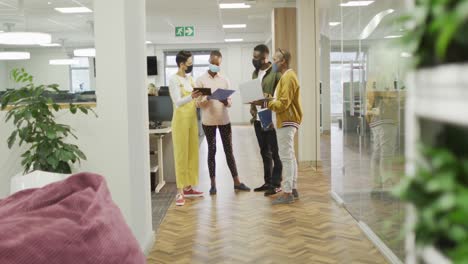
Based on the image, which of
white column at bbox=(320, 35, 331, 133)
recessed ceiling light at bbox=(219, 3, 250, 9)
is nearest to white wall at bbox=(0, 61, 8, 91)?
recessed ceiling light at bbox=(219, 3, 250, 9)

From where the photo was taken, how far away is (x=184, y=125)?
5785 mm

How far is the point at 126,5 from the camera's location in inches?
144

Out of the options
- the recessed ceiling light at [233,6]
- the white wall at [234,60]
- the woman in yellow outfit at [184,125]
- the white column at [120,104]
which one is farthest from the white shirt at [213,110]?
the white wall at [234,60]

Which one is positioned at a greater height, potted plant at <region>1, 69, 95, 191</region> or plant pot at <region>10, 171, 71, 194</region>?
potted plant at <region>1, 69, 95, 191</region>

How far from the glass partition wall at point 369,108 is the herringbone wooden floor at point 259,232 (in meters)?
0.22

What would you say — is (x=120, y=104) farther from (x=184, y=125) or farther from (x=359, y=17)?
(x=184, y=125)

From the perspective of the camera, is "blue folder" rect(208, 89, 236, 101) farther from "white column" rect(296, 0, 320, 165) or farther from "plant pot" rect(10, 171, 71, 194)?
"white column" rect(296, 0, 320, 165)

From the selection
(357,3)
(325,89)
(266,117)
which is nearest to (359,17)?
(357,3)

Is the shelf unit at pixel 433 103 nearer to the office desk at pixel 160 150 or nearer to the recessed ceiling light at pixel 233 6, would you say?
the office desk at pixel 160 150

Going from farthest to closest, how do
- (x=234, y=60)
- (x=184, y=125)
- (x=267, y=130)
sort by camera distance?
1. (x=234, y=60)
2. (x=267, y=130)
3. (x=184, y=125)

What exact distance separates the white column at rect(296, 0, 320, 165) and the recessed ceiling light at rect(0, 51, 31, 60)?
4.88 metres

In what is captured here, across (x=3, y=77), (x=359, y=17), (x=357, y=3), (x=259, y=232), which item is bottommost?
(x=259, y=232)

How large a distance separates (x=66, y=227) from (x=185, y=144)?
12.0 feet

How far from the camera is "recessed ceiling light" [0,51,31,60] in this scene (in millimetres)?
4242
